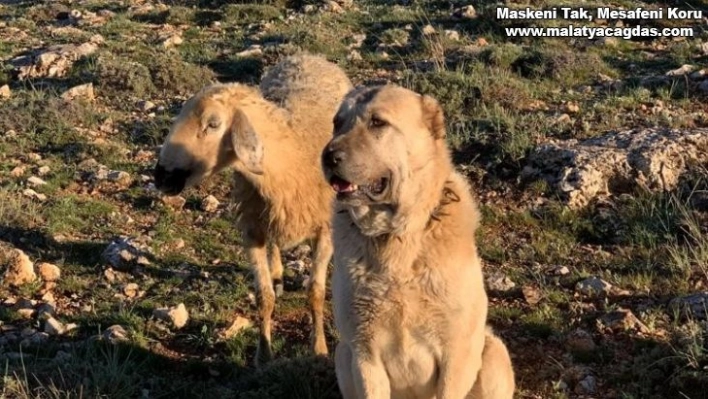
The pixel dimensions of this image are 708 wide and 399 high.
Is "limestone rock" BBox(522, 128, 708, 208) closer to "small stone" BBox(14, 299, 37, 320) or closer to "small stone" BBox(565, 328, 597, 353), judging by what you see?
"small stone" BBox(565, 328, 597, 353)

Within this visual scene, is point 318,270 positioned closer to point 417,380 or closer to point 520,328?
point 520,328

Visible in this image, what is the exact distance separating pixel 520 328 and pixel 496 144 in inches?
131

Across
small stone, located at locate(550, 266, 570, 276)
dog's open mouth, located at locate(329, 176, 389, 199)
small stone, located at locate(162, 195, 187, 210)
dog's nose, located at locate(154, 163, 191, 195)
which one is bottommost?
small stone, located at locate(550, 266, 570, 276)

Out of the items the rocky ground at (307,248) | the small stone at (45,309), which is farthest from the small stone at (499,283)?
the small stone at (45,309)

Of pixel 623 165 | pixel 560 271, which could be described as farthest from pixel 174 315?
pixel 623 165

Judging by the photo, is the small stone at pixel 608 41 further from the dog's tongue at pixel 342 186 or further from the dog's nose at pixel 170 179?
the dog's tongue at pixel 342 186

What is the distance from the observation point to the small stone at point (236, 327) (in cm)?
609

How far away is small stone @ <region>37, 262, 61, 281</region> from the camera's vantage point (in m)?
6.67

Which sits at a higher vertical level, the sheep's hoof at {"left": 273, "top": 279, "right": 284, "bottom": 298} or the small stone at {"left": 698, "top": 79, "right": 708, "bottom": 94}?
the sheep's hoof at {"left": 273, "top": 279, "right": 284, "bottom": 298}

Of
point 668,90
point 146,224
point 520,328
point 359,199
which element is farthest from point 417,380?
point 668,90

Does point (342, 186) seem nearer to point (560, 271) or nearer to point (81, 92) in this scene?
point (560, 271)

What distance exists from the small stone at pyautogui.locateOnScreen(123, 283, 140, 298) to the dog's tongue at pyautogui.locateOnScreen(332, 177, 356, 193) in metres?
3.42

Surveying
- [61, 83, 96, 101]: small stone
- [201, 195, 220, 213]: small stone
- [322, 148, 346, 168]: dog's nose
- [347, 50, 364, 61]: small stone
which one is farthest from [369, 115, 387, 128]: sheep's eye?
[347, 50, 364, 61]: small stone

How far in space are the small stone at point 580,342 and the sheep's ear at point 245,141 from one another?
8.68ft
